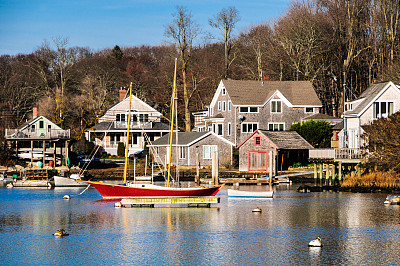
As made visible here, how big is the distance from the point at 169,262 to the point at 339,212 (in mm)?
21425

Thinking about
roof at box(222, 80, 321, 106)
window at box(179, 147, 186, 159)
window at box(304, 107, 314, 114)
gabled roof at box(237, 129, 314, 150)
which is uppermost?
roof at box(222, 80, 321, 106)

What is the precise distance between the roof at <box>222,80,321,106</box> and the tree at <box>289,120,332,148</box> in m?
8.56

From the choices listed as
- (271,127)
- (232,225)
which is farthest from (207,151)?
(232,225)

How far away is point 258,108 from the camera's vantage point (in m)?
92.1

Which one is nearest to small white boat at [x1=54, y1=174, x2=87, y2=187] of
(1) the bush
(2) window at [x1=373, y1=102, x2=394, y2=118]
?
(1) the bush

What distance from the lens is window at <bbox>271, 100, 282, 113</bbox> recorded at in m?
92.6

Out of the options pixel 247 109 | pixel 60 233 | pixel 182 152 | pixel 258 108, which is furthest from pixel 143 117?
pixel 60 233

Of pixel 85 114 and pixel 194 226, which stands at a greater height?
pixel 85 114

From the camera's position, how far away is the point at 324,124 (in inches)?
3310

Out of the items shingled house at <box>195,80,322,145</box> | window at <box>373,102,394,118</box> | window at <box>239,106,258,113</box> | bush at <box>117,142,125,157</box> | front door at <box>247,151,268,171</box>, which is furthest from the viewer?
bush at <box>117,142,125,157</box>

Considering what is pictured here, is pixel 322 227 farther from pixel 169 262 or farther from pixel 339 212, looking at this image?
pixel 169 262

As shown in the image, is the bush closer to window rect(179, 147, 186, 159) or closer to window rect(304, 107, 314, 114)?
window rect(179, 147, 186, 159)

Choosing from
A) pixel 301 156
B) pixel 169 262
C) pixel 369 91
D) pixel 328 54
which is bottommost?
pixel 169 262

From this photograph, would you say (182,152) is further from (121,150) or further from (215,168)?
(215,168)
